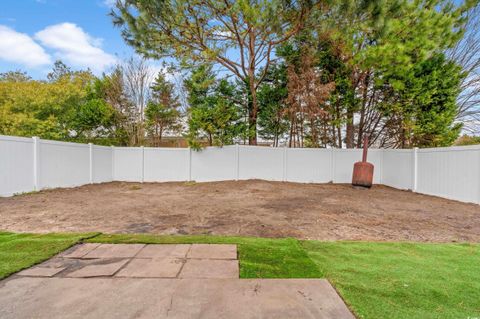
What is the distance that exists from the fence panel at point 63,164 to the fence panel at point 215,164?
142 inches

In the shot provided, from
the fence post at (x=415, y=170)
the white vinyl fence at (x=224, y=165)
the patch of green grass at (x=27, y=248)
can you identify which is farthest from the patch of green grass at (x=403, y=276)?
the fence post at (x=415, y=170)

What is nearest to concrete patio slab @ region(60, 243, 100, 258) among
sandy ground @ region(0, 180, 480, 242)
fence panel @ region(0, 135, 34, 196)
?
sandy ground @ region(0, 180, 480, 242)

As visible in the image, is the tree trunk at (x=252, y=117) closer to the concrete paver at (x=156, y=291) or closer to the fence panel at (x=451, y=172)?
the fence panel at (x=451, y=172)

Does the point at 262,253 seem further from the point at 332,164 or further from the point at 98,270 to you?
the point at 332,164

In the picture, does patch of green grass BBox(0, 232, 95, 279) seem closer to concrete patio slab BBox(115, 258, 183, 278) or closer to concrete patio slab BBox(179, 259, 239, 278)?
concrete patio slab BBox(115, 258, 183, 278)

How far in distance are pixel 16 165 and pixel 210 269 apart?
20.8 ft

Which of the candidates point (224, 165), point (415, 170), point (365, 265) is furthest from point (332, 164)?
point (365, 265)

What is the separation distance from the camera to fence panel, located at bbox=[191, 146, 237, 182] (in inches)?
374

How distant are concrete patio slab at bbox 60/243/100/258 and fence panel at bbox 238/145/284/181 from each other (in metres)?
6.90

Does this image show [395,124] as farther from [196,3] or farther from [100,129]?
[100,129]

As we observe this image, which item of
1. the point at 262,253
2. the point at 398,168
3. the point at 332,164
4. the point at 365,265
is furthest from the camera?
the point at 332,164

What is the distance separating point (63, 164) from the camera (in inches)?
295

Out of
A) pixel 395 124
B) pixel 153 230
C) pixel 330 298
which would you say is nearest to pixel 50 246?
pixel 153 230

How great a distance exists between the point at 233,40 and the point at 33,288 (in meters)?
8.86
